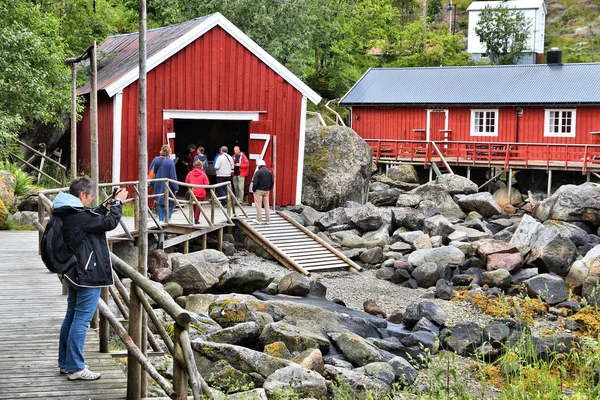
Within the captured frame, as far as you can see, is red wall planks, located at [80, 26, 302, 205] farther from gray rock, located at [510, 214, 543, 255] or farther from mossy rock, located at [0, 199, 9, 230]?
gray rock, located at [510, 214, 543, 255]

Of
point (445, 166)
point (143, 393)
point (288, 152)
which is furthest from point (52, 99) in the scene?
point (445, 166)

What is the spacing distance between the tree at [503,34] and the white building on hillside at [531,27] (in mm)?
1167

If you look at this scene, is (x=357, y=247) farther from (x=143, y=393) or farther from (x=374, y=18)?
(x=374, y=18)

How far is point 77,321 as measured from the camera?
24.0 ft

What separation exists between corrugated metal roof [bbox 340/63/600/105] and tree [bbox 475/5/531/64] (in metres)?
12.1

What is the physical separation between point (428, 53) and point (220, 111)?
95.1ft

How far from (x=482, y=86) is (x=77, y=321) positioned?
31.9 meters

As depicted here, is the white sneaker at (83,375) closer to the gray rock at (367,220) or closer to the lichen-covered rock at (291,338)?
the lichen-covered rock at (291,338)

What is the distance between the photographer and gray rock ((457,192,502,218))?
90.4ft

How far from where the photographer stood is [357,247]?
71.5 ft

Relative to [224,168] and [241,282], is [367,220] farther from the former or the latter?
[241,282]

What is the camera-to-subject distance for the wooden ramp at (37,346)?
7.10 m

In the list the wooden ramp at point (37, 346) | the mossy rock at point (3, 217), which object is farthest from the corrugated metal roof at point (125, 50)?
the wooden ramp at point (37, 346)

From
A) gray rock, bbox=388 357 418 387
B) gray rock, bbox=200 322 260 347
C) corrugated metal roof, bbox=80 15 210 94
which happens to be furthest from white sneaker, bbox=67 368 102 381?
corrugated metal roof, bbox=80 15 210 94
